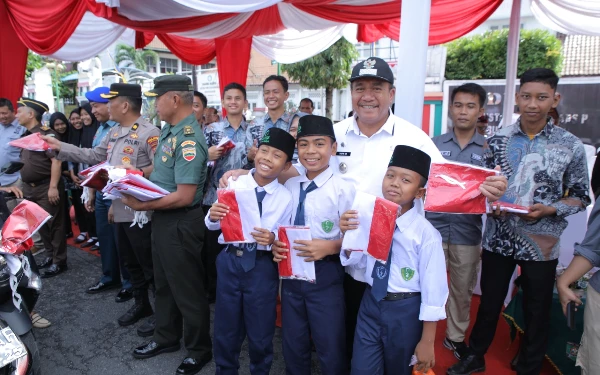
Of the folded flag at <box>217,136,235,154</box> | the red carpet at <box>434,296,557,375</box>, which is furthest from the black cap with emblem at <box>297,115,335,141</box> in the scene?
the red carpet at <box>434,296,557,375</box>

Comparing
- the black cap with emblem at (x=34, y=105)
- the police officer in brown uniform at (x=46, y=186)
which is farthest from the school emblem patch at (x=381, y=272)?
the black cap with emblem at (x=34, y=105)

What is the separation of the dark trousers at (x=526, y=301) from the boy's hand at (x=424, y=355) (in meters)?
0.98

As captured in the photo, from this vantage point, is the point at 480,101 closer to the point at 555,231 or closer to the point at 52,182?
the point at 555,231

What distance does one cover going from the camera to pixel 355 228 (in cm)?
183

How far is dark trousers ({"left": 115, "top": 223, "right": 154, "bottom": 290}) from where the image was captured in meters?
3.10

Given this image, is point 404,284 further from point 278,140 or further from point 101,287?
point 101,287

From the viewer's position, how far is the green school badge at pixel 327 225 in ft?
6.96

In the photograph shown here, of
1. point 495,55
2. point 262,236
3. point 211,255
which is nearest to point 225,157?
point 211,255

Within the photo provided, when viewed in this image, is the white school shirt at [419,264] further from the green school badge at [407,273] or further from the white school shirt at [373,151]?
the white school shirt at [373,151]

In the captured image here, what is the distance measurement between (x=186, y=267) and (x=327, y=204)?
119 centimetres

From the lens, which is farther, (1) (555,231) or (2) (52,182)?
(2) (52,182)

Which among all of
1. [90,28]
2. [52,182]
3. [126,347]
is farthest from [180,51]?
[126,347]

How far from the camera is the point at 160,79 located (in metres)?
2.66

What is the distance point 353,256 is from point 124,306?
275 centimetres
